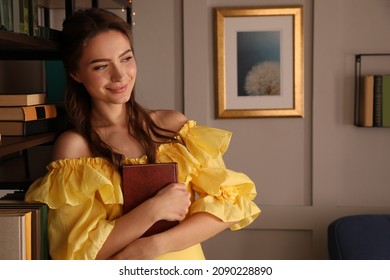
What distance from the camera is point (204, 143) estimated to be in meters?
1.81

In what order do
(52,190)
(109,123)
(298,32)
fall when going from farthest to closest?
(298,32), (109,123), (52,190)

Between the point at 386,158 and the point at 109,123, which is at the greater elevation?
the point at 109,123

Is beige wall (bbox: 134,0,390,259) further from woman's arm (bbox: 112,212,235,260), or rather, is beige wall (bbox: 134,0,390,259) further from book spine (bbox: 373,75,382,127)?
woman's arm (bbox: 112,212,235,260)

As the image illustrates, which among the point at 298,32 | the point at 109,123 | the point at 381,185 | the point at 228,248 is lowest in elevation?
the point at 228,248

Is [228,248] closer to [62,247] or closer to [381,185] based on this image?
[381,185]

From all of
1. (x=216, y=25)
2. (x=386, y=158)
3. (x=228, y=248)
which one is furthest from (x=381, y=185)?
(x=216, y=25)

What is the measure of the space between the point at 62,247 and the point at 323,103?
83.0 inches

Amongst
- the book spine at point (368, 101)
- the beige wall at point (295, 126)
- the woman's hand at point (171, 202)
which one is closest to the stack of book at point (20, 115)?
the woman's hand at point (171, 202)

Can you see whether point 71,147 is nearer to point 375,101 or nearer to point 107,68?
point 107,68

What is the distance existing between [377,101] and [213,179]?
1.78 m

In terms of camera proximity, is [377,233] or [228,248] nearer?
[377,233]

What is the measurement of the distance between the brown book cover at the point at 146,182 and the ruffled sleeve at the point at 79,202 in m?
0.03

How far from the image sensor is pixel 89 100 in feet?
6.00

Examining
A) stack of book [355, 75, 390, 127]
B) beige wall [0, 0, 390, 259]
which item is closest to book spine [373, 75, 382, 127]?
stack of book [355, 75, 390, 127]
